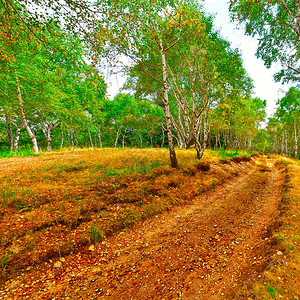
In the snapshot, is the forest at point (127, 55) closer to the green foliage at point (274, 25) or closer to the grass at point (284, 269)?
the green foliage at point (274, 25)

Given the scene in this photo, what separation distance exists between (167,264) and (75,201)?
367 centimetres

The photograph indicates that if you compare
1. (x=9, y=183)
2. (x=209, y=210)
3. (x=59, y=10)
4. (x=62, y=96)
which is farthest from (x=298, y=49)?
(x=62, y=96)

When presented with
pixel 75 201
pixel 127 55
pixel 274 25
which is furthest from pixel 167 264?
pixel 274 25

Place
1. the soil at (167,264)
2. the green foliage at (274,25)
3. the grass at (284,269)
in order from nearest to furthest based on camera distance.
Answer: the grass at (284,269), the soil at (167,264), the green foliage at (274,25)

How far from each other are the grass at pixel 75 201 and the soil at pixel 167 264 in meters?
0.37

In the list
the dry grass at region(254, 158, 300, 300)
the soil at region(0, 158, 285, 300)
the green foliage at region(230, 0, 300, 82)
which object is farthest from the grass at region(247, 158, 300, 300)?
the green foliage at region(230, 0, 300, 82)

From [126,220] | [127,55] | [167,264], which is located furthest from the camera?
[127,55]

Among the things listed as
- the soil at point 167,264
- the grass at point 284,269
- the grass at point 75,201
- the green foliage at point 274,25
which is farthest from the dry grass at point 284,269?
the green foliage at point 274,25

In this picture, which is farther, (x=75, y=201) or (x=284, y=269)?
(x=75, y=201)

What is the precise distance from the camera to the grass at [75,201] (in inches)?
131

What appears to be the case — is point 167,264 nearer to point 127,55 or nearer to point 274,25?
point 127,55

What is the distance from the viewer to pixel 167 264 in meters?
3.14

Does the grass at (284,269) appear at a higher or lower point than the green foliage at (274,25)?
lower

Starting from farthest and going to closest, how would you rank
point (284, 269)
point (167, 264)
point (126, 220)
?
1. point (126, 220)
2. point (167, 264)
3. point (284, 269)
